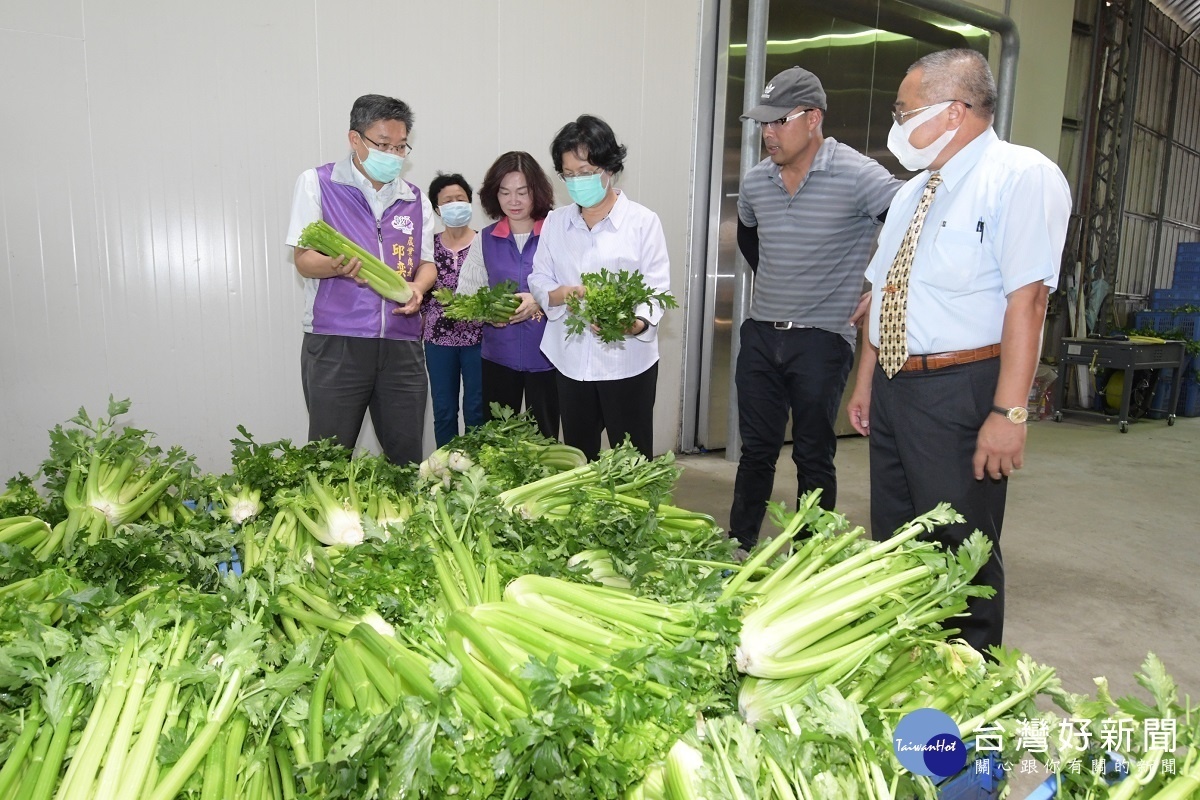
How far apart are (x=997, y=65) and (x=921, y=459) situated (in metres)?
8.16

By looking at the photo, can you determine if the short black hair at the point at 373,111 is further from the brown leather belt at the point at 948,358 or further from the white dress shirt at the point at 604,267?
the brown leather belt at the point at 948,358

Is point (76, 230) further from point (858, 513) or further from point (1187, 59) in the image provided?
point (1187, 59)

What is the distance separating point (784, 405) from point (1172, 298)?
41.1 feet

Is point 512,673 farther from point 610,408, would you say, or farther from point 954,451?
point 610,408

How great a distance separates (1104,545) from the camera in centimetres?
504

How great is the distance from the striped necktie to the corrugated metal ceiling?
985 cm

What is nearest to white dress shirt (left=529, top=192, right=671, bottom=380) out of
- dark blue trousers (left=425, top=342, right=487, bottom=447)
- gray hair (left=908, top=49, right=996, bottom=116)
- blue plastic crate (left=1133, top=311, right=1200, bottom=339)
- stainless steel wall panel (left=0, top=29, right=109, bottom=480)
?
dark blue trousers (left=425, top=342, right=487, bottom=447)

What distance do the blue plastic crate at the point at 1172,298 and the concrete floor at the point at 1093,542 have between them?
5061 millimetres

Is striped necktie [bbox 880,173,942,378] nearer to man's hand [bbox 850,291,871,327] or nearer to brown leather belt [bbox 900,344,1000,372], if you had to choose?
brown leather belt [bbox 900,344,1000,372]

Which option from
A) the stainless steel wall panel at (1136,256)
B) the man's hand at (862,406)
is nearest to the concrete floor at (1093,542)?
the man's hand at (862,406)

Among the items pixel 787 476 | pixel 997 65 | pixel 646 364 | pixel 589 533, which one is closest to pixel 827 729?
pixel 589 533

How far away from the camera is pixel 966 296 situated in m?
2.38

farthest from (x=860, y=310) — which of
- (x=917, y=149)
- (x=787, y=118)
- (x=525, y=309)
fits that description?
(x=525, y=309)

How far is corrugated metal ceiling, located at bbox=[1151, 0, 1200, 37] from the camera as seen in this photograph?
9.39 metres
